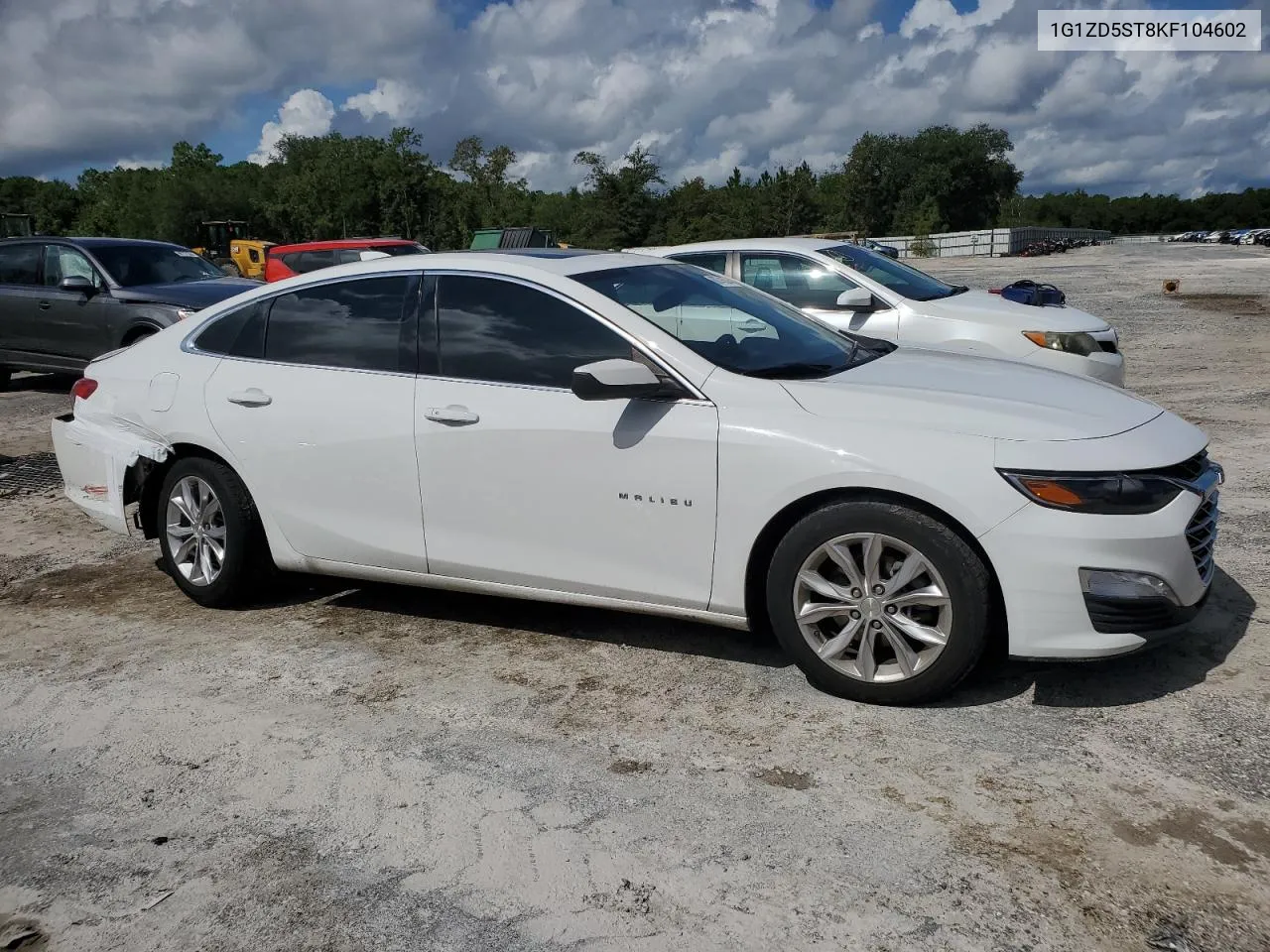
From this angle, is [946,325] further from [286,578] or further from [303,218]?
[303,218]

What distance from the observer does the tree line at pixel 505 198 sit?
246ft

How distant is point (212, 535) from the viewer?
500 cm

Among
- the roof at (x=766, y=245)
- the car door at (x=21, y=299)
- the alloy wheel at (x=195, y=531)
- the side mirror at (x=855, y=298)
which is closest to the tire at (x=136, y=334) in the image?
the car door at (x=21, y=299)

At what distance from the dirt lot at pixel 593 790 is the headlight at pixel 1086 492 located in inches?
28.9

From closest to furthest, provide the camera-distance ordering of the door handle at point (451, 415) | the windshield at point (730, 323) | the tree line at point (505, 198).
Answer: the windshield at point (730, 323) → the door handle at point (451, 415) → the tree line at point (505, 198)

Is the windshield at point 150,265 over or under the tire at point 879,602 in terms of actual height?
over

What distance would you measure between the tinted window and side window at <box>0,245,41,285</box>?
25.8 feet

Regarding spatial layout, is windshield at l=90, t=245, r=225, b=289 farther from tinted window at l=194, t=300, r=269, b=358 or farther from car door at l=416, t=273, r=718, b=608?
car door at l=416, t=273, r=718, b=608

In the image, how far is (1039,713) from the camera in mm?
3705

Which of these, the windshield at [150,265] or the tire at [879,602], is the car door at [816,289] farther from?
the windshield at [150,265]

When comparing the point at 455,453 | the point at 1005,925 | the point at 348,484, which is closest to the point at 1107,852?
the point at 1005,925

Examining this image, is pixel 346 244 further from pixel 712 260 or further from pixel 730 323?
pixel 730 323

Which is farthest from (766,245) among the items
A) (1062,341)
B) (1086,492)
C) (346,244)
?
(346,244)

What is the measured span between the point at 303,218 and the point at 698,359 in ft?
274
